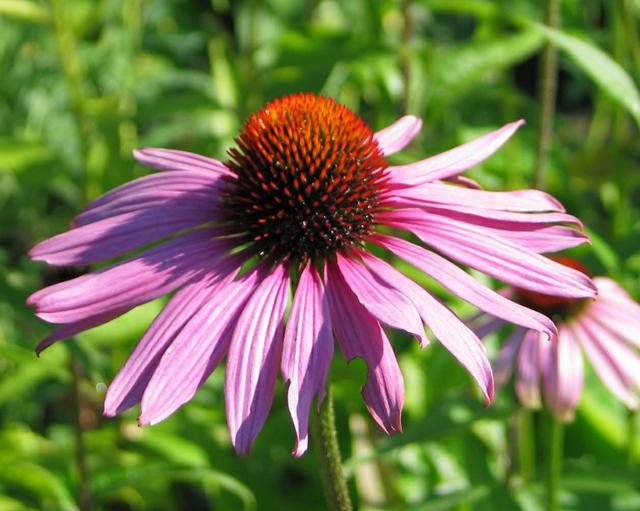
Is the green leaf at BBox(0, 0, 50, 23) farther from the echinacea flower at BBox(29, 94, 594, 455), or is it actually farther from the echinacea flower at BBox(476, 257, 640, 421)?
the echinacea flower at BBox(476, 257, 640, 421)

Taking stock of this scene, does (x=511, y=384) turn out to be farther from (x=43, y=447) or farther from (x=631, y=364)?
(x=43, y=447)

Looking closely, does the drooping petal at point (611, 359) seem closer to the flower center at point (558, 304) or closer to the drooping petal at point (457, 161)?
the flower center at point (558, 304)

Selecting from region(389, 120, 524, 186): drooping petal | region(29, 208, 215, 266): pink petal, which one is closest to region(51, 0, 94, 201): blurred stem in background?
region(29, 208, 215, 266): pink petal

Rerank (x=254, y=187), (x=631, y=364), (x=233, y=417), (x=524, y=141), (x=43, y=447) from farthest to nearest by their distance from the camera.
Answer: (x=524, y=141) → (x=43, y=447) → (x=631, y=364) → (x=254, y=187) → (x=233, y=417)

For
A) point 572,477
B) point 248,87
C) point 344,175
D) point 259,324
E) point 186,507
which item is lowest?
point 186,507

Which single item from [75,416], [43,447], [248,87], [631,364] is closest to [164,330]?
[75,416]

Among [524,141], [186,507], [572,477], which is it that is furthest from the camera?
[186,507]

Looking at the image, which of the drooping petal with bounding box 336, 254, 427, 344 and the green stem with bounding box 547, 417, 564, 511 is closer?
the drooping petal with bounding box 336, 254, 427, 344

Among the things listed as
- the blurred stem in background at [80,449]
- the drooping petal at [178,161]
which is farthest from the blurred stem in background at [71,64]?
the drooping petal at [178,161]
